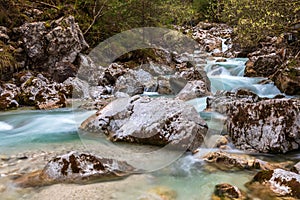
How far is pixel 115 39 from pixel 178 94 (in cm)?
568

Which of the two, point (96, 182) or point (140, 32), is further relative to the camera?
point (140, 32)

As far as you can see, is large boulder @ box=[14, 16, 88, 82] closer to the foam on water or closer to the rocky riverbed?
the rocky riverbed

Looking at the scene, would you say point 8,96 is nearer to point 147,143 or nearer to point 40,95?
point 40,95

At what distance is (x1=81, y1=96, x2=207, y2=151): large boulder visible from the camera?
539 centimetres

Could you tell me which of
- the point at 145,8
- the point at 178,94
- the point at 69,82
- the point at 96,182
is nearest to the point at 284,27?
the point at 178,94

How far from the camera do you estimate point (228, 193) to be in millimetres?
3783

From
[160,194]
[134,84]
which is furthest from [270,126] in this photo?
[134,84]

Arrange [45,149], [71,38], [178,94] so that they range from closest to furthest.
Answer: [45,149] → [178,94] → [71,38]

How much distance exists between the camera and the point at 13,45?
11062mm

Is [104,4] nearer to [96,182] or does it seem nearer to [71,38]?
[71,38]

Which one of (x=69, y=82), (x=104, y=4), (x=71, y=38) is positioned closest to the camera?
(x=69, y=82)

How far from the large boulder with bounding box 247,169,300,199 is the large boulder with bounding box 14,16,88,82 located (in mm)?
8867

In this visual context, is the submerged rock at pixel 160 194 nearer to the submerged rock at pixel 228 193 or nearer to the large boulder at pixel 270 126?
the submerged rock at pixel 228 193

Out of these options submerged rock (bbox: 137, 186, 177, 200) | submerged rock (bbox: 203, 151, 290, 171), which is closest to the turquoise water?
submerged rock (bbox: 137, 186, 177, 200)
